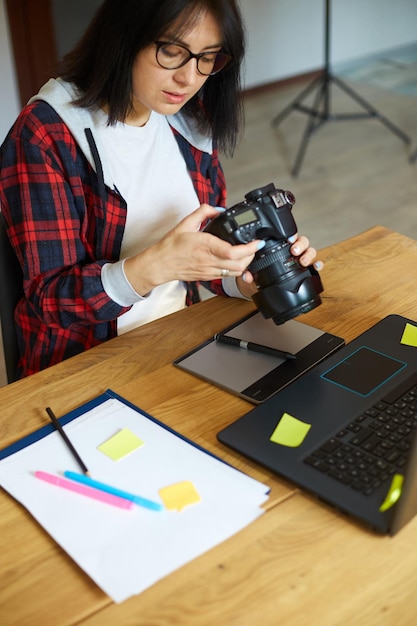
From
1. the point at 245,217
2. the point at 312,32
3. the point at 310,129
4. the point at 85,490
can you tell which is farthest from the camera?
the point at 312,32

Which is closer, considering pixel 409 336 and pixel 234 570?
pixel 234 570

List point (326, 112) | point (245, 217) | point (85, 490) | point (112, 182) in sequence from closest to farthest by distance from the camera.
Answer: point (85, 490)
point (245, 217)
point (112, 182)
point (326, 112)

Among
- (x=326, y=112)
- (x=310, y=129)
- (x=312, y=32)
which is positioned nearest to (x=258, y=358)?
(x=310, y=129)

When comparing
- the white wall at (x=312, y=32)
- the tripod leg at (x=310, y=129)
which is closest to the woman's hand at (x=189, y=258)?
the tripod leg at (x=310, y=129)

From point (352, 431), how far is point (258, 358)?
238mm

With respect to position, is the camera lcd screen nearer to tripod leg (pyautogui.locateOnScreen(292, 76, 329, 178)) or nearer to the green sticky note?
the green sticky note

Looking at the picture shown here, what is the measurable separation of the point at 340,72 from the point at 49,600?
4.64 metres

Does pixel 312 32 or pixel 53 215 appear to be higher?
pixel 53 215

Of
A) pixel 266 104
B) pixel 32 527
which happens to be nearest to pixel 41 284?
pixel 32 527

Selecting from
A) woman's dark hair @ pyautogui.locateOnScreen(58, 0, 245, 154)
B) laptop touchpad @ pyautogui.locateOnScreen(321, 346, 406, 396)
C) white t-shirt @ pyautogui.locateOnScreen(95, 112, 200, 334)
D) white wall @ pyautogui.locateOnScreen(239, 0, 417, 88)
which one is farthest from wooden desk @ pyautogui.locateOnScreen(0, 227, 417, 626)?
white wall @ pyautogui.locateOnScreen(239, 0, 417, 88)

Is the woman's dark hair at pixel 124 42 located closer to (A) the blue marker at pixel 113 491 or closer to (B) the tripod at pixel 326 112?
(A) the blue marker at pixel 113 491

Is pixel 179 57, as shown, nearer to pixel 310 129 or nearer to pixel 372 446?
pixel 372 446

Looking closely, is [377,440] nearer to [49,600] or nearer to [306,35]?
[49,600]

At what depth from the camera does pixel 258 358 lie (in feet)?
3.79
